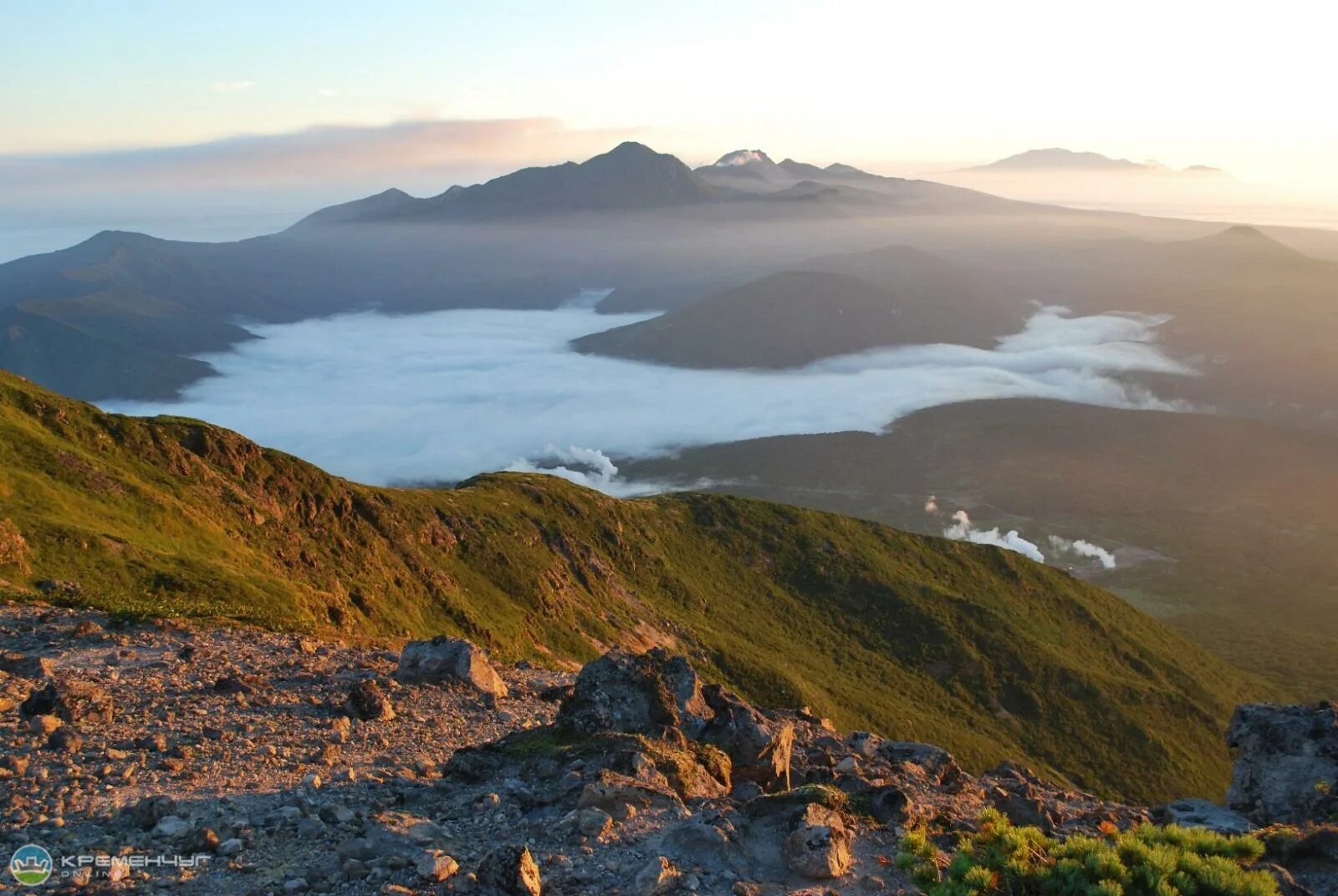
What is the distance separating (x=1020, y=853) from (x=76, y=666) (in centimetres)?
2097

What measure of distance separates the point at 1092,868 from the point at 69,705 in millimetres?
19148

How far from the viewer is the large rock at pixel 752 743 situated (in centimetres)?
2192

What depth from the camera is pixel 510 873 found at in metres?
14.0

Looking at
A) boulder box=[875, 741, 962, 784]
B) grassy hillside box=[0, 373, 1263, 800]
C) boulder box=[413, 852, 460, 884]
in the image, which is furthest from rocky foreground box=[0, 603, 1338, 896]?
grassy hillside box=[0, 373, 1263, 800]

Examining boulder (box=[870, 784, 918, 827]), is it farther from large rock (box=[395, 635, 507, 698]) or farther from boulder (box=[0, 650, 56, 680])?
boulder (box=[0, 650, 56, 680])

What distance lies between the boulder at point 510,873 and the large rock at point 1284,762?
22.5 meters

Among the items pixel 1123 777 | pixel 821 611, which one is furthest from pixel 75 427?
pixel 1123 777

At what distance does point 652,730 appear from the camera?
2231 cm

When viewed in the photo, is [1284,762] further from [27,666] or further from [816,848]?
[27,666]

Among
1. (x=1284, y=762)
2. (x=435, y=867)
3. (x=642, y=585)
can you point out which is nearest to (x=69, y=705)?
(x=435, y=867)

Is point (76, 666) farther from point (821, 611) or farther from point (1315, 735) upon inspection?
point (821, 611)

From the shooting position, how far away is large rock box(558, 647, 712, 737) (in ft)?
71.8

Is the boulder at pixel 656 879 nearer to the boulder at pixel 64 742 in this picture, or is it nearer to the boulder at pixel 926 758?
the boulder at pixel 64 742

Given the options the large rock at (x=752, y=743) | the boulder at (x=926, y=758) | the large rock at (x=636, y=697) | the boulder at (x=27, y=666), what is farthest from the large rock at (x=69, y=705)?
the boulder at (x=926, y=758)
